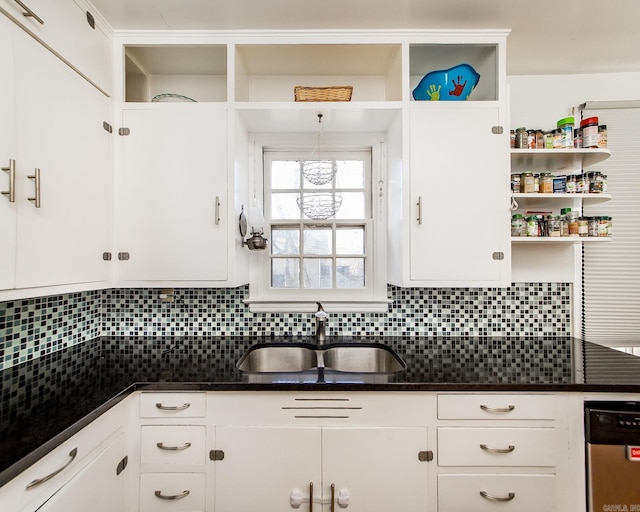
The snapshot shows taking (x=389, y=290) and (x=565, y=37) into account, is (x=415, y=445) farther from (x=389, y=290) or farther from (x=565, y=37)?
(x=565, y=37)

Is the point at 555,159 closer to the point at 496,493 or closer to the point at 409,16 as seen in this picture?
the point at 409,16

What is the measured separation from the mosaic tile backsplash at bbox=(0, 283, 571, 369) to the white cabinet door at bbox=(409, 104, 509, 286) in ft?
1.25

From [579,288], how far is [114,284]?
2619 mm

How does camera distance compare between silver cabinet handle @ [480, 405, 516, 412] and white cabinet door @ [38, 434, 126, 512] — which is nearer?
white cabinet door @ [38, 434, 126, 512]

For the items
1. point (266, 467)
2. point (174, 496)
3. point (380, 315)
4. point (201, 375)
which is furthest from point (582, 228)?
point (174, 496)

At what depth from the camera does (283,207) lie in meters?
2.14

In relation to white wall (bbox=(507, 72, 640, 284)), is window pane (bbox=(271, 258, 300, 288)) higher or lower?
lower

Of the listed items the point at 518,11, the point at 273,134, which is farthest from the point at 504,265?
the point at 273,134

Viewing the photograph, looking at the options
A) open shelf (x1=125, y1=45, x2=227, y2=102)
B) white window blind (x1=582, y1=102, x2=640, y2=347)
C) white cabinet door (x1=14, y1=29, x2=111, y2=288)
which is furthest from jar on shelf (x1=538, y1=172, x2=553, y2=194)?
white cabinet door (x1=14, y1=29, x2=111, y2=288)

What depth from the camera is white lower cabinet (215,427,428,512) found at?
1315mm

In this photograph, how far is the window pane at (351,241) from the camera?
213 centimetres

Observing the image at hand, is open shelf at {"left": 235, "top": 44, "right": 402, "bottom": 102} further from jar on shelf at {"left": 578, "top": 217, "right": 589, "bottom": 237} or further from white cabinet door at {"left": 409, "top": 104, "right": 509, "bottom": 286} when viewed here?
jar on shelf at {"left": 578, "top": 217, "right": 589, "bottom": 237}

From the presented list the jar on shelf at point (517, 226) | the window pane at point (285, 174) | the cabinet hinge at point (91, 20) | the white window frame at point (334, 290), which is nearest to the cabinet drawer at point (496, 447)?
the white window frame at point (334, 290)

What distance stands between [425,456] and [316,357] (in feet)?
2.35
